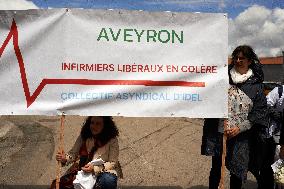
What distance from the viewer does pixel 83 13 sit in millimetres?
→ 4168

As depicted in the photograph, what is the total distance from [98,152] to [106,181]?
339 millimetres

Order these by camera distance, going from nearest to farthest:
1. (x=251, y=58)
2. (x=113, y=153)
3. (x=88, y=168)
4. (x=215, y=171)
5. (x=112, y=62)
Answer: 1. (x=112, y=62)
2. (x=88, y=168)
3. (x=113, y=153)
4. (x=251, y=58)
5. (x=215, y=171)

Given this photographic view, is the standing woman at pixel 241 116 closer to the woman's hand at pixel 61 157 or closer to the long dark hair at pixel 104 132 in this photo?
the long dark hair at pixel 104 132

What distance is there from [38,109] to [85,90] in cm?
50

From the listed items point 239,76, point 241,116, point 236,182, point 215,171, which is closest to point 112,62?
point 239,76

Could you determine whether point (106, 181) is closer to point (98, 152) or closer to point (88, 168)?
point (88, 168)

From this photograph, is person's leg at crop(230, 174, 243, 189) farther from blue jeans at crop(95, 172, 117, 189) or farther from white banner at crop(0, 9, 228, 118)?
blue jeans at crop(95, 172, 117, 189)

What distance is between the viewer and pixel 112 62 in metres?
4.20

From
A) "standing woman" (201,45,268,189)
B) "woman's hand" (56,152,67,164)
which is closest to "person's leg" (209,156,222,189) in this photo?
"standing woman" (201,45,268,189)

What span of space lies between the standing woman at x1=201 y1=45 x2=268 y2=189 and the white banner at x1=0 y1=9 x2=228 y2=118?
1.23 ft

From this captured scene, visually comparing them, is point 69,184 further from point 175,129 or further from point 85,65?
point 175,129

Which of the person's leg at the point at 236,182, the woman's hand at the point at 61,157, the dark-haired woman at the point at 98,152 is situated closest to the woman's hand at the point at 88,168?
the dark-haired woman at the point at 98,152

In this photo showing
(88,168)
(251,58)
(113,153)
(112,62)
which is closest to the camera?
(112,62)

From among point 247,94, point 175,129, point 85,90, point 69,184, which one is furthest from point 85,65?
point 175,129
